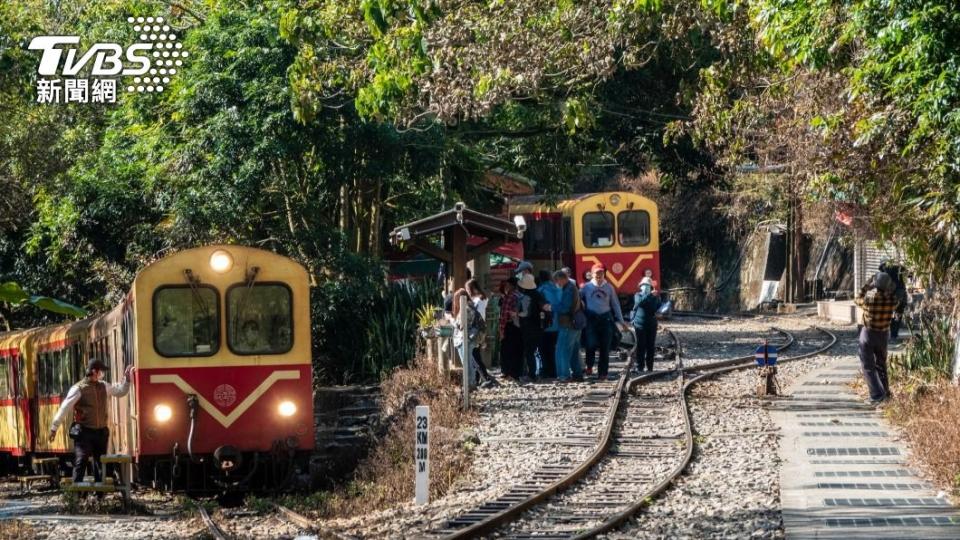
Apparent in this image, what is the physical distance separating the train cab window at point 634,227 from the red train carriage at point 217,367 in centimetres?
2039

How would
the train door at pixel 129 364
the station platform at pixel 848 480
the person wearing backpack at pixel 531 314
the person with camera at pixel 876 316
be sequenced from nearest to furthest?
the station platform at pixel 848 480, the train door at pixel 129 364, the person with camera at pixel 876 316, the person wearing backpack at pixel 531 314

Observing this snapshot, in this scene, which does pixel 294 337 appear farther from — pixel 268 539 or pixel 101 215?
pixel 101 215

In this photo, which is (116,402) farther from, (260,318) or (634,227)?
(634,227)

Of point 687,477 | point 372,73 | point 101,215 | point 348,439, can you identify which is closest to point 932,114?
point 687,477

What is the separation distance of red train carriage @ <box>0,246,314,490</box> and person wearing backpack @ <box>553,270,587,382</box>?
5.43 meters

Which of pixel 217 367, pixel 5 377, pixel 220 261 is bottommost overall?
pixel 5 377

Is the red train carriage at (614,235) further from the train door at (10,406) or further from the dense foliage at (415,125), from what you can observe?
the train door at (10,406)

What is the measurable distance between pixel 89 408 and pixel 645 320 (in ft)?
29.6

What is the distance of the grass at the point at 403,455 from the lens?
1383 cm

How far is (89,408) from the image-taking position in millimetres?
15023

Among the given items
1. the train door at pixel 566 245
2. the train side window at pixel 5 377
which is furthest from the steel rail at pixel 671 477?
the train door at pixel 566 245

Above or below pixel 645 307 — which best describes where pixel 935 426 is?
below

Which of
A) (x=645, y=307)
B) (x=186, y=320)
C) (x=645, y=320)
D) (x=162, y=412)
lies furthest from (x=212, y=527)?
(x=645, y=320)

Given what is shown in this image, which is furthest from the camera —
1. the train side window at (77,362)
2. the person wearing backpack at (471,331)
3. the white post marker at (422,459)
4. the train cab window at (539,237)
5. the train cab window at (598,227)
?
the train cab window at (539,237)
